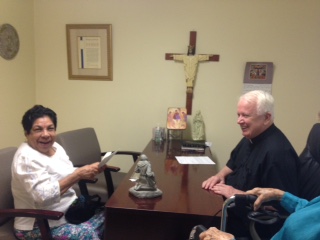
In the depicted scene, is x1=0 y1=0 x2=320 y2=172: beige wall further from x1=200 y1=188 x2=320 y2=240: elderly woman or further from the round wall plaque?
x1=200 y1=188 x2=320 y2=240: elderly woman

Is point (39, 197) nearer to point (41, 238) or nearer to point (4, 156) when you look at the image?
point (41, 238)

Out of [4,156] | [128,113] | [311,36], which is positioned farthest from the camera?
[128,113]

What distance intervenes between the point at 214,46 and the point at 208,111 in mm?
609

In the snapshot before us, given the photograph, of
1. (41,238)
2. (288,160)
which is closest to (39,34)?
(41,238)

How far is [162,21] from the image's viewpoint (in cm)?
255

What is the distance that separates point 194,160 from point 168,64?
1.05 m

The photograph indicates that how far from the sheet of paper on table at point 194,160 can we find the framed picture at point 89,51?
118 cm

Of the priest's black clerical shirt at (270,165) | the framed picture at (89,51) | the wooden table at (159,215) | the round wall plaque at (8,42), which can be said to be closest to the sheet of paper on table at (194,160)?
the priest's black clerical shirt at (270,165)

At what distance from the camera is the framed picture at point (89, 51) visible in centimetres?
263

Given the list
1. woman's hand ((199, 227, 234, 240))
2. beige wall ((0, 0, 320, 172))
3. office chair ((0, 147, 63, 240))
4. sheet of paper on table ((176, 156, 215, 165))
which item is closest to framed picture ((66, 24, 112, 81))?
beige wall ((0, 0, 320, 172))

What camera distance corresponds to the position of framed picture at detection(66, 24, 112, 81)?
2.63 metres

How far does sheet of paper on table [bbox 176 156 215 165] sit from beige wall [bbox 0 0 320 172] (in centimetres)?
62

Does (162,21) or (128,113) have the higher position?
(162,21)

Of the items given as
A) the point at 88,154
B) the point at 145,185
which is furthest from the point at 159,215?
the point at 88,154
